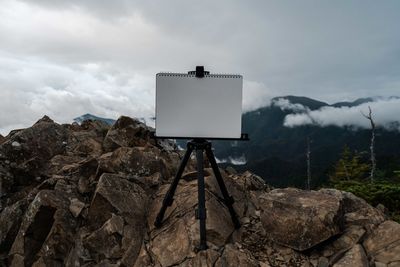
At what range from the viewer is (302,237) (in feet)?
32.2

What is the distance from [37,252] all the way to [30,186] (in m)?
3.80

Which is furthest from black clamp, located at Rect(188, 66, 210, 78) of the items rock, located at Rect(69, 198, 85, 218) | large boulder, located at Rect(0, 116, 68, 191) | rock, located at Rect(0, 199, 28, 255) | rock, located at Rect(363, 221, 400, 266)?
large boulder, located at Rect(0, 116, 68, 191)

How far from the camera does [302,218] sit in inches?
394

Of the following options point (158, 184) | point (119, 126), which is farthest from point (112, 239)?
point (119, 126)

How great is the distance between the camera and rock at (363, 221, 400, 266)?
30.7 ft

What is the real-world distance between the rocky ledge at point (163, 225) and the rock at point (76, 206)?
3cm

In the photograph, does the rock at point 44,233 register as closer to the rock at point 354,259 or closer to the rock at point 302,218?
the rock at point 302,218

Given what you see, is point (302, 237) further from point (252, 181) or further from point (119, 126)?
point (119, 126)

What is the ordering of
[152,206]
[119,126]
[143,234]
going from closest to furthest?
[143,234]
[152,206]
[119,126]

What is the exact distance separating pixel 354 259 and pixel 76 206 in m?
8.75

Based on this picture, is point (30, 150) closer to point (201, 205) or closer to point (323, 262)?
point (201, 205)

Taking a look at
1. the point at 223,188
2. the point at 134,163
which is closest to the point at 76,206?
the point at 134,163

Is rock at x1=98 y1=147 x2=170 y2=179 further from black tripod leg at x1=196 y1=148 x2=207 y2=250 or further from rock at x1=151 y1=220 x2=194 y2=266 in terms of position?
black tripod leg at x1=196 y1=148 x2=207 y2=250

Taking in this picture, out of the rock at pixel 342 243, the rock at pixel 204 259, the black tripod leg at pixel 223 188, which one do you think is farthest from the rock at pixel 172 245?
the rock at pixel 342 243
